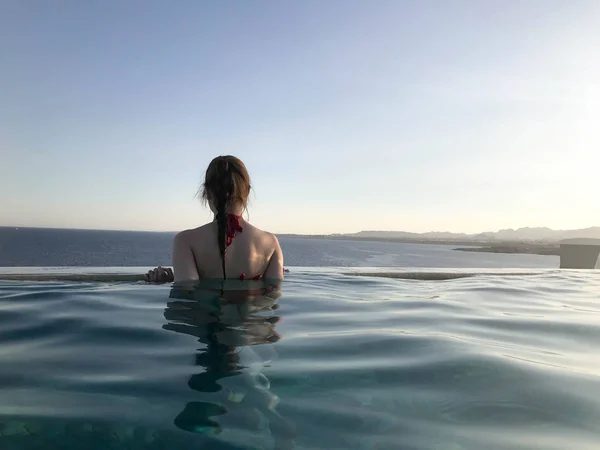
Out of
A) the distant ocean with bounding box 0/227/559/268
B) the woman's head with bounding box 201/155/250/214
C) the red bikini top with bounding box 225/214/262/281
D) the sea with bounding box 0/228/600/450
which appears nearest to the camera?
the sea with bounding box 0/228/600/450

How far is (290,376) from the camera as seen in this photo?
2.09 metres

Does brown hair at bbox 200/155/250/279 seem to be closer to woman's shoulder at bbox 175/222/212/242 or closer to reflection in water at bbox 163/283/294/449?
woman's shoulder at bbox 175/222/212/242

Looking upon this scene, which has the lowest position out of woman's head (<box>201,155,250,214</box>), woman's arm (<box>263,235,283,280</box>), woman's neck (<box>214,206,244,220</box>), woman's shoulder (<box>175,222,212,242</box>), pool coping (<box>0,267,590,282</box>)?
pool coping (<box>0,267,590,282</box>)

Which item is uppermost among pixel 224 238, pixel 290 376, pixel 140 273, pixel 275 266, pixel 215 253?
pixel 224 238

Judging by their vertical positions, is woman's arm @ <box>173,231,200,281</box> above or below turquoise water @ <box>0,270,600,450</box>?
above

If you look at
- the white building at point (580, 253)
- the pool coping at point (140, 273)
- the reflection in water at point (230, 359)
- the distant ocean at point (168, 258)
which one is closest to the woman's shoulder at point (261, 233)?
the reflection in water at point (230, 359)

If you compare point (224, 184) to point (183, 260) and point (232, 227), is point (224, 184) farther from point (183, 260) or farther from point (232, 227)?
point (183, 260)

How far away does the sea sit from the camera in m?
1.56

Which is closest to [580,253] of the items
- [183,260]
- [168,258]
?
[183,260]

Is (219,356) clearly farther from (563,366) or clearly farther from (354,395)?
(563,366)

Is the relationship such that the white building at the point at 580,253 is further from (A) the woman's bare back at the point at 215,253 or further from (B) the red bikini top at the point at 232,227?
(B) the red bikini top at the point at 232,227

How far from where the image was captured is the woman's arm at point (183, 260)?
4366mm

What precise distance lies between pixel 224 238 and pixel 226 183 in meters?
0.52

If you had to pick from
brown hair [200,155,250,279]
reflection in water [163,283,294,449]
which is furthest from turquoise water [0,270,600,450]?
brown hair [200,155,250,279]
